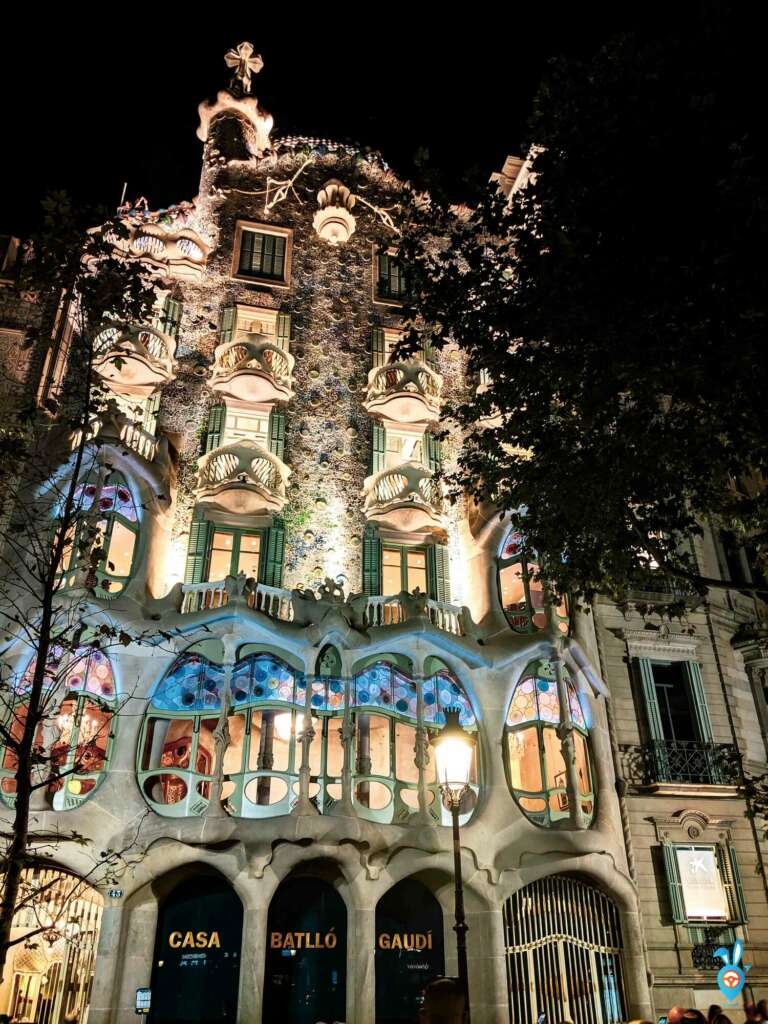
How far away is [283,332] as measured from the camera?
77.9 feet

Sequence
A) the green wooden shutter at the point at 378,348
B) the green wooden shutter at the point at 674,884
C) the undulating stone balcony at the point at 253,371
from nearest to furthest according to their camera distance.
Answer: the green wooden shutter at the point at 674,884 → the undulating stone balcony at the point at 253,371 → the green wooden shutter at the point at 378,348

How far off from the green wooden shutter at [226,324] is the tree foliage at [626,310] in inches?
397

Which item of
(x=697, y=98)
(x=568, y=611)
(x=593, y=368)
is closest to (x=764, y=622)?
(x=568, y=611)

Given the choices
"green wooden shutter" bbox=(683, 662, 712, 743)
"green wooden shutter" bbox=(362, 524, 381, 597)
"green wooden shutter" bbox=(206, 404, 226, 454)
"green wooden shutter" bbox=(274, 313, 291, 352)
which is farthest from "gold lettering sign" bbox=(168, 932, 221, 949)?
"green wooden shutter" bbox=(274, 313, 291, 352)

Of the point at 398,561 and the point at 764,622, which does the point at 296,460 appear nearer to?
the point at 398,561

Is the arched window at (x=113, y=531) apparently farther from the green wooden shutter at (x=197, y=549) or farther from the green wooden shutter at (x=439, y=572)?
the green wooden shutter at (x=439, y=572)

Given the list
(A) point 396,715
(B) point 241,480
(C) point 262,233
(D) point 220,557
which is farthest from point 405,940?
(C) point 262,233

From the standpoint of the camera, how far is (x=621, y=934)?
56.0ft

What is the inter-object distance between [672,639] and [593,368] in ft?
35.9

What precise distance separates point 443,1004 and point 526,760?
17.1 metres

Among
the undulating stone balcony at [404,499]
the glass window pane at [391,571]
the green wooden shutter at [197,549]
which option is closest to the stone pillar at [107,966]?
the green wooden shutter at [197,549]

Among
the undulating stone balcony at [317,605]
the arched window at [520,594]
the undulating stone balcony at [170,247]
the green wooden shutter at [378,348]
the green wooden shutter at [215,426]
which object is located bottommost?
the undulating stone balcony at [317,605]

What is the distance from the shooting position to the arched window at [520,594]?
19.2 metres

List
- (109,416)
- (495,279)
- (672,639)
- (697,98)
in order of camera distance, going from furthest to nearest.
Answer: (672,639)
(109,416)
(495,279)
(697,98)
